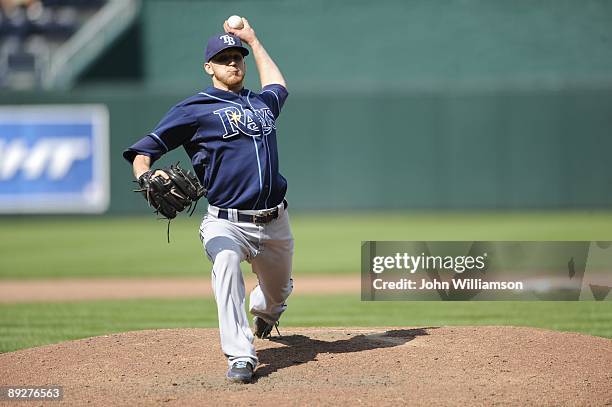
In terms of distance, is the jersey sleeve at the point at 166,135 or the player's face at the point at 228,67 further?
the player's face at the point at 228,67

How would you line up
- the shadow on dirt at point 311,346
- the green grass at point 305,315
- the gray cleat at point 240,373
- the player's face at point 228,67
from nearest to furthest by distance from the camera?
the gray cleat at point 240,373 → the player's face at point 228,67 → the shadow on dirt at point 311,346 → the green grass at point 305,315

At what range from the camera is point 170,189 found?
500 centimetres

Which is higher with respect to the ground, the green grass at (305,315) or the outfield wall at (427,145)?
the outfield wall at (427,145)

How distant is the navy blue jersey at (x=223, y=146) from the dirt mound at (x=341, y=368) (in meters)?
0.96

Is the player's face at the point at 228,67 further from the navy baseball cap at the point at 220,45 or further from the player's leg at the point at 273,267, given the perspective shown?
the player's leg at the point at 273,267

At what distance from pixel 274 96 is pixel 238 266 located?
3.75ft

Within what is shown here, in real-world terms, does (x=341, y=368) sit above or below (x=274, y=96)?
below

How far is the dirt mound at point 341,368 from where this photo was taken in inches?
184

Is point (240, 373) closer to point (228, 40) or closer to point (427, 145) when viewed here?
point (228, 40)

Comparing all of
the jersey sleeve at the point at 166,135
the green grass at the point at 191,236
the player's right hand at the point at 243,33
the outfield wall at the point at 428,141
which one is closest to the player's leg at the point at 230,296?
the jersey sleeve at the point at 166,135

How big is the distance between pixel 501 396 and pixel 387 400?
1.90ft

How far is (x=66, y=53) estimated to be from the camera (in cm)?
2158

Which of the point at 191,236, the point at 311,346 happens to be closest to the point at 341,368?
the point at 311,346

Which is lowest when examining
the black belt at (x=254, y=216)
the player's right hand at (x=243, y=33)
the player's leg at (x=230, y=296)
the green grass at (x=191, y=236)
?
the green grass at (x=191, y=236)
